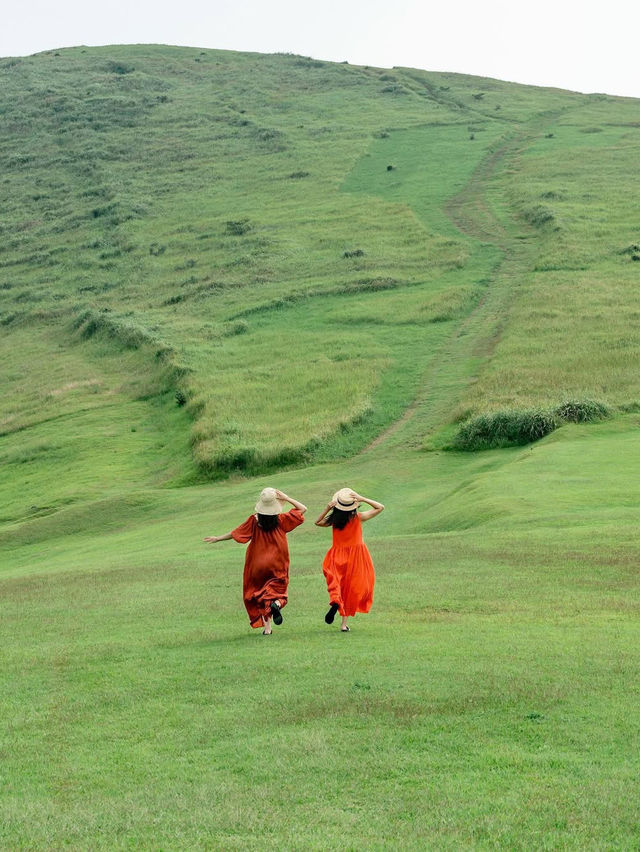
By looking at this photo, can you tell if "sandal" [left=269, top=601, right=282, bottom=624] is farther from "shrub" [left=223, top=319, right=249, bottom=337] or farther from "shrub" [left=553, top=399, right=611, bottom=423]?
"shrub" [left=223, top=319, right=249, bottom=337]

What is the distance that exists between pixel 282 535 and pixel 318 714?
5373 millimetres

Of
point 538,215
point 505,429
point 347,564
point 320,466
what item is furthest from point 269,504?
point 538,215

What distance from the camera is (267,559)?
17328 mm

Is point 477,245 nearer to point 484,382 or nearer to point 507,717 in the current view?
point 484,382

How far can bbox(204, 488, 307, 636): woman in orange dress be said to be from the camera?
17.2m

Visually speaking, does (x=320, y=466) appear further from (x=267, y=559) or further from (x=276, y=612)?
(x=276, y=612)

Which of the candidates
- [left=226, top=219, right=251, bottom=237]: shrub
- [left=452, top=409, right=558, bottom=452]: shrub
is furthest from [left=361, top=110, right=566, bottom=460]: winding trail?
[left=226, top=219, right=251, bottom=237]: shrub

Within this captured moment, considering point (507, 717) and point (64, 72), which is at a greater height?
point (64, 72)

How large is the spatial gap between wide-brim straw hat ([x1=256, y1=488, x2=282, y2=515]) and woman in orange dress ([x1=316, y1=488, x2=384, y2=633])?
2.56 feet

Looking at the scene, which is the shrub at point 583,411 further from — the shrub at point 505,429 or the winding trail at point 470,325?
the winding trail at point 470,325

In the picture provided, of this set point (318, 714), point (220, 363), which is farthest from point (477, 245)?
point (318, 714)

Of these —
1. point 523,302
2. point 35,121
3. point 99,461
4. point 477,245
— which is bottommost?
point 99,461

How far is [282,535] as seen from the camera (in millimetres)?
17547

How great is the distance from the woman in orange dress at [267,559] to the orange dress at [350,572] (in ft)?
2.70
